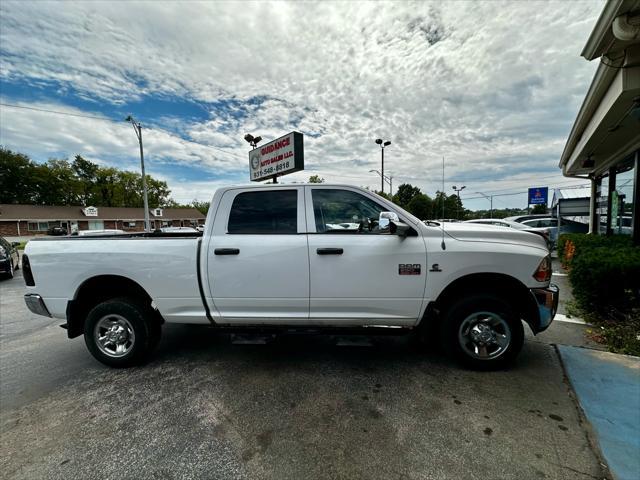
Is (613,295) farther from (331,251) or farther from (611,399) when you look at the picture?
(331,251)

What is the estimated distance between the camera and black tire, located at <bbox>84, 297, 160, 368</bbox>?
3334mm

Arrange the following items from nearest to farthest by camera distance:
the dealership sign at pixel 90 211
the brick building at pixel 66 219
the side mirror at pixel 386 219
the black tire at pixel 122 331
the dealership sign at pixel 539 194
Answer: the side mirror at pixel 386 219 → the black tire at pixel 122 331 → the dealership sign at pixel 539 194 → the brick building at pixel 66 219 → the dealership sign at pixel 90 211

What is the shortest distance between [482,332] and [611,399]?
111 centimetres

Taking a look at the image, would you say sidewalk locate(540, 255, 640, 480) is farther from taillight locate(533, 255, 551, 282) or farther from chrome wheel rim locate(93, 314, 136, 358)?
chrome wheel rim locate(93, 314, 136, 358)

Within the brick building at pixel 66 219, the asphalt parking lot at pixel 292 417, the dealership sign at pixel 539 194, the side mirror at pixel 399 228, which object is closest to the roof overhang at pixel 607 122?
the asphalt parking lot at pixel 292 417

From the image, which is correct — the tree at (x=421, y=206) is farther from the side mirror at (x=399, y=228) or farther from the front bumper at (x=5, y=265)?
the side mirror at (x=399, y=228)

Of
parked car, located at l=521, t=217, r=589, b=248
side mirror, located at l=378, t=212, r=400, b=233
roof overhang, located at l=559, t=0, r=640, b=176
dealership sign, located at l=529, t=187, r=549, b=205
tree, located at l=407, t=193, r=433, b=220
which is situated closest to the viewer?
side mirror, located at l=378, t=212, r=400, b=233

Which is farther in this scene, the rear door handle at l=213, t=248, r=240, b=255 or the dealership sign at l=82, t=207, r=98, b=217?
the dealership sign at l=82, t=207, r=98, b=217

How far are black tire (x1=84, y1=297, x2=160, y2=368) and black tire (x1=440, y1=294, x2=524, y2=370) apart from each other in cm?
322

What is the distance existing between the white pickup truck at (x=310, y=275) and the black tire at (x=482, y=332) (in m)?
0.01

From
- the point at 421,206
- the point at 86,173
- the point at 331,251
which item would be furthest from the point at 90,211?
the point at 421,206

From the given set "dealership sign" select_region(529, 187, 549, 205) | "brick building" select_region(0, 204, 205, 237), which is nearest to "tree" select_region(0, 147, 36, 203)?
"brick building" select_region(0, 204, 205, 237)

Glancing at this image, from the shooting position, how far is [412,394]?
2.83 m

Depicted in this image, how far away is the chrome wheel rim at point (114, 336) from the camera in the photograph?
3.39 metres
